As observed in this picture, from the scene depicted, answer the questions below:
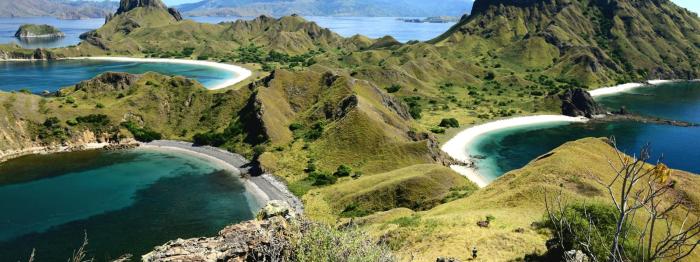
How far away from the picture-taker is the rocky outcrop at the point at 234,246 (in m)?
33.8

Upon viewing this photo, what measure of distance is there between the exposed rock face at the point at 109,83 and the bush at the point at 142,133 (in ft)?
101

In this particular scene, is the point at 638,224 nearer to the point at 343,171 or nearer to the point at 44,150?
the point at 343,171

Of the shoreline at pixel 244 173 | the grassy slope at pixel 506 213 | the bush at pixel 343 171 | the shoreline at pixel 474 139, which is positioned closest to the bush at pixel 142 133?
the shoreline at pixel 244 173

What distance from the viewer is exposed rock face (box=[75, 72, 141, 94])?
556ft

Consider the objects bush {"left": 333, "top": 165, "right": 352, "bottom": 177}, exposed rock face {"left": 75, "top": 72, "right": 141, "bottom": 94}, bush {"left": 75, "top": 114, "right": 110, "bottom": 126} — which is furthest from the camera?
exposed rock face {"left": 75, "top": 72, "right": 141, "bottom": 94}

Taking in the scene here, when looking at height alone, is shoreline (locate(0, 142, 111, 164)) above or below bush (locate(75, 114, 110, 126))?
below

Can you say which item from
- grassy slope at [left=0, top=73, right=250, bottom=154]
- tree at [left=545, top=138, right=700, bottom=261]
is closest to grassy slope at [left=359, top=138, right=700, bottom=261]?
tree at [left=545, top=138, right=700, bottom=261]

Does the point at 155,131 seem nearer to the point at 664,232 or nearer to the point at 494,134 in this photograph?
the point at 494,134

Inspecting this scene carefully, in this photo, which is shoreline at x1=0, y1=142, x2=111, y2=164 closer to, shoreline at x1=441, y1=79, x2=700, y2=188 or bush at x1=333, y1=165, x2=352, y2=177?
bush at x1=333, y1=165, x2=352, y2=177

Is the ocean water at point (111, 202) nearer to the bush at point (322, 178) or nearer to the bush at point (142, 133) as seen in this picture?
the bush at point (142, 133)

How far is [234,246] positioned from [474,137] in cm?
14017

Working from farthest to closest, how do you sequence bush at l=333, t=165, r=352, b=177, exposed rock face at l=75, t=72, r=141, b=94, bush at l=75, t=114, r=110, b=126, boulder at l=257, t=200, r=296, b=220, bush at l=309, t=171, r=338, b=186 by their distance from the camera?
exposed rock face at l=75, t=72, r=141, b=94, bush at l=75, t=114, r=110, b=126, bush at l=333, t=165, r=352, b=177, bush at l=309, t=171, r=338, b=186, boulder at l=257, t=200, r=296, b=220

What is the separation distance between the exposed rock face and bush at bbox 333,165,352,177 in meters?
101

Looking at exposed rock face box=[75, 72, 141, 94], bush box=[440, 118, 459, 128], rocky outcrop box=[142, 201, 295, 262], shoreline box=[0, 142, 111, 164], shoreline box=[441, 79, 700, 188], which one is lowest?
shoreline box=[0, 142, 111, 164]
